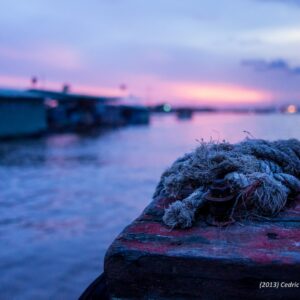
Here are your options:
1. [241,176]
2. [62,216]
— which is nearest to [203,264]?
[241,176]

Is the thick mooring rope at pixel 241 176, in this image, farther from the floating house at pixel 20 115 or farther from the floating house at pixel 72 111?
the floating house at pixel 72 111

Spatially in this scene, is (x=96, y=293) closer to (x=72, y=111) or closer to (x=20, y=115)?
(x=20, y=115)

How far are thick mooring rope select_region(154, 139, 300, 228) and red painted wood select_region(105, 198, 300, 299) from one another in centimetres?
23

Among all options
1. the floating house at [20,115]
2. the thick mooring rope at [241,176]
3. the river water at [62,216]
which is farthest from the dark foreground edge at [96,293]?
the floating house at [20,115]

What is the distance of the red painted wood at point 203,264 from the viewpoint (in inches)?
67.3

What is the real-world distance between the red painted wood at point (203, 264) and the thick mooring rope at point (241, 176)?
8.9 inches

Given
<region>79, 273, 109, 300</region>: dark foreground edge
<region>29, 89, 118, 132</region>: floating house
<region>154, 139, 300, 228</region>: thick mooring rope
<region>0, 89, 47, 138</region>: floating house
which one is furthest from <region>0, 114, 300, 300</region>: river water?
<region>29, 89, 118, 132</region>: floating house

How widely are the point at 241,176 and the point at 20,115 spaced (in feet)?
81.0

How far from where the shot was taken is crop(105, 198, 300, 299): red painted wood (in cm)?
171

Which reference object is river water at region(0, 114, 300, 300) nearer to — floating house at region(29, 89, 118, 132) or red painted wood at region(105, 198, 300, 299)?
red painted wood at region(105, 198, 300, 299)

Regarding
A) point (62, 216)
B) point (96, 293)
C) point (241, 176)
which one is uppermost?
point (241, 176)

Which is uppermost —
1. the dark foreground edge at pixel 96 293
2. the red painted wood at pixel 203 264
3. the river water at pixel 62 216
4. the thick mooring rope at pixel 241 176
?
the thick mooring rope at pixel 241 176

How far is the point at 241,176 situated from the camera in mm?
2273

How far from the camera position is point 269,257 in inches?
67.4
